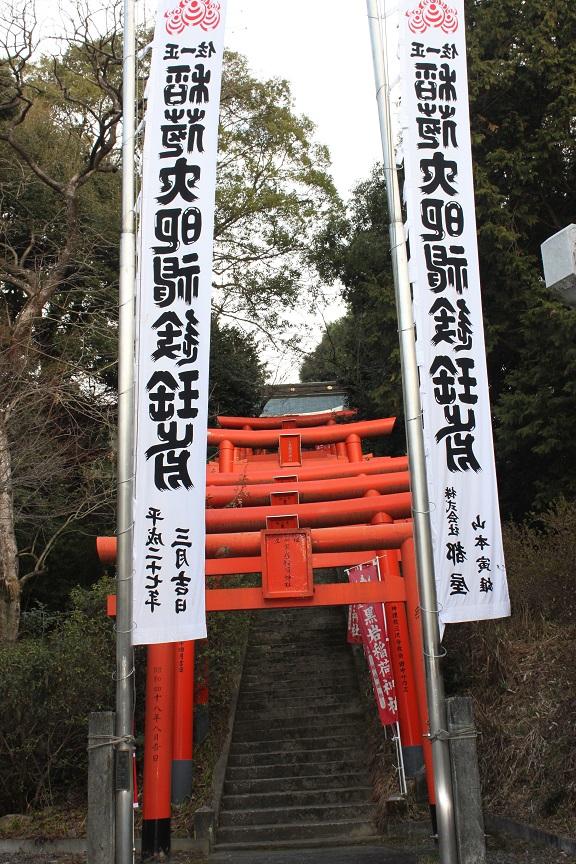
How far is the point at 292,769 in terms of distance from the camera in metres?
9.87

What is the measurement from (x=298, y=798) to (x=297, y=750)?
1.07 meters

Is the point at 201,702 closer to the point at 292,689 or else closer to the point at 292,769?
the point at 292,769

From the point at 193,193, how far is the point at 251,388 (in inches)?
577

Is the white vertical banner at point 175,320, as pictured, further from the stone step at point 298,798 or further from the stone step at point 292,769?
the stone step at point 292,769

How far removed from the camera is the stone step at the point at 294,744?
1038 centimetres

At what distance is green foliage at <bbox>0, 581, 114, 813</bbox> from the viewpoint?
29.3ft

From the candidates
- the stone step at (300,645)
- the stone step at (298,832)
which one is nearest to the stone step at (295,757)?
the stone step at (298,832)

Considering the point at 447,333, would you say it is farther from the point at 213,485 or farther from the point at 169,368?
the point at 213,485

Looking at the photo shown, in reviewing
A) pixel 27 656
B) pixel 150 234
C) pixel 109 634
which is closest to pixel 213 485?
pixel 109 634

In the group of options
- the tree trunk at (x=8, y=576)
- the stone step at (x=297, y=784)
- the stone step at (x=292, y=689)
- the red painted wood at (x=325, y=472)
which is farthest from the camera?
the stone step at (x=292, y=689)

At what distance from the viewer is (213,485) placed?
1016 cm

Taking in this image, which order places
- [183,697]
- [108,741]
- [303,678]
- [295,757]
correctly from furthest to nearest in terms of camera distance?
[303,678] → [295,757] → [183,697] → [108,741]

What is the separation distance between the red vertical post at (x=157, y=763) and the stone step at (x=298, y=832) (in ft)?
4.29

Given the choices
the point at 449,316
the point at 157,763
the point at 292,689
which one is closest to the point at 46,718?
the point at 157,763
